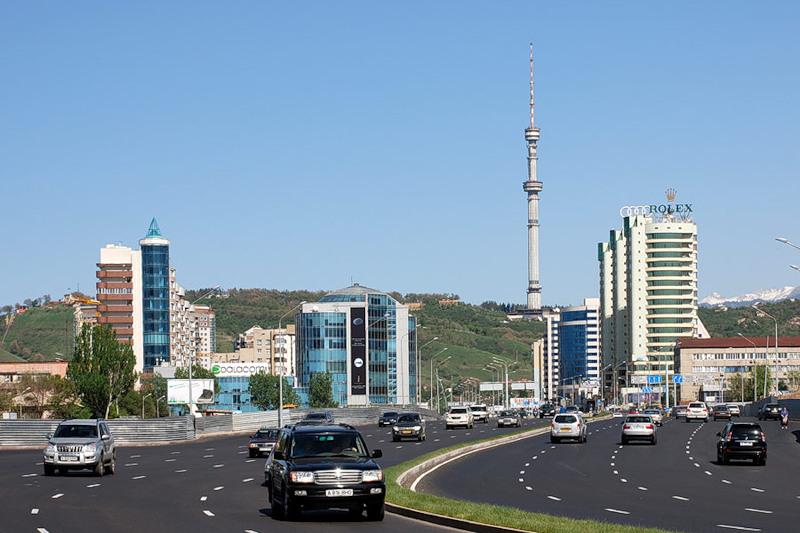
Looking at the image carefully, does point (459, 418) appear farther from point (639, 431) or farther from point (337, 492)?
point (337, 492)

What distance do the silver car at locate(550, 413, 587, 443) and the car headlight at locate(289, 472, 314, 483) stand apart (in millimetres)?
44685

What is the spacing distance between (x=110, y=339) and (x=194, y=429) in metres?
45.3

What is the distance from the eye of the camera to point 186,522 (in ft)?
83.2

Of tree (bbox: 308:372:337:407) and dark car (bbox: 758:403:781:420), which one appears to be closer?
dark car (bbox: 758:403:781:420)

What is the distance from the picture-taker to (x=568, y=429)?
224 ft

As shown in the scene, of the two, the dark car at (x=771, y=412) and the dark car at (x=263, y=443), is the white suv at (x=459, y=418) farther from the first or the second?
the dark car at (x=263, y=443)

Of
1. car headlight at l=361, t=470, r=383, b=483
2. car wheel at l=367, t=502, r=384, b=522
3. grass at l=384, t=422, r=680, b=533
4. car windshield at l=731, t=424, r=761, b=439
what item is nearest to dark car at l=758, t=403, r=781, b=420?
car windshield at l=731, t=424, r=761, b=439

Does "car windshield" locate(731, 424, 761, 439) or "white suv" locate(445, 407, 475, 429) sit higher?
"car windshield" locate(731, 424, 761, 439)

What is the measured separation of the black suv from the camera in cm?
2458

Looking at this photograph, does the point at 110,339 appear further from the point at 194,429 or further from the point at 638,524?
the point at 638,524

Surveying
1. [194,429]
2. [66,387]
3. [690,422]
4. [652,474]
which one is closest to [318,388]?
[66,387]

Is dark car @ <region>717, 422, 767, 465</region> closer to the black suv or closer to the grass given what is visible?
the grass

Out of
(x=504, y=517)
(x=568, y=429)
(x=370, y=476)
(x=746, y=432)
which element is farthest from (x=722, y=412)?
(x=370, y=476)

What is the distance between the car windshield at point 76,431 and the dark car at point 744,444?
74.1 ft
